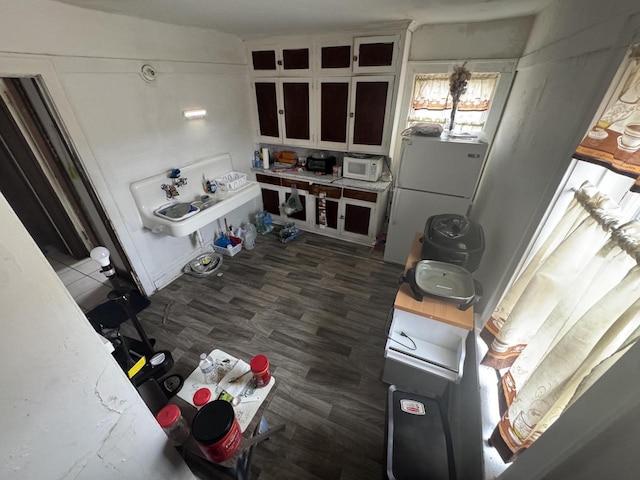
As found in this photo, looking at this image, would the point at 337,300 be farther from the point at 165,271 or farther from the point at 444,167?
the point at 165,271

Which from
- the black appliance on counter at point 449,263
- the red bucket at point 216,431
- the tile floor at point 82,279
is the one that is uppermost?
the black appliance on counter at point 449,263

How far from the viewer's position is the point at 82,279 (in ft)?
8.64

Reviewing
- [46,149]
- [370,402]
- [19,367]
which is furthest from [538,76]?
[46,149]

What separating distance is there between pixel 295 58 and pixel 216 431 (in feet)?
10.5

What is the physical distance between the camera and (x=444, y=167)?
2.28 m

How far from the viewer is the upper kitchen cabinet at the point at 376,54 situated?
90.3 inches

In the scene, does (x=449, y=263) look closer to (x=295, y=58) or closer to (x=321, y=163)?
(x=321, y=163)

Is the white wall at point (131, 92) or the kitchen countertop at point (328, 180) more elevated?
the white wall at point (131, 92)

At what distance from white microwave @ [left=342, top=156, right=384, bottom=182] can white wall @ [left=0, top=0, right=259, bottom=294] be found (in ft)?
4.70

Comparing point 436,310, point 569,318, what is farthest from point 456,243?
point 569,318

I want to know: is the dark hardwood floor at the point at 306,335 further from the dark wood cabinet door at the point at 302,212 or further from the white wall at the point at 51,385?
the white wall at the point at 51,385

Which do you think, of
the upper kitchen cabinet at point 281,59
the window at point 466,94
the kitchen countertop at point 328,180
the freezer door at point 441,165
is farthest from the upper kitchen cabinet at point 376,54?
the kitchen countertop at point 328,180

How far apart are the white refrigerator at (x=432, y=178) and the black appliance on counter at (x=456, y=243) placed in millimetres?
767

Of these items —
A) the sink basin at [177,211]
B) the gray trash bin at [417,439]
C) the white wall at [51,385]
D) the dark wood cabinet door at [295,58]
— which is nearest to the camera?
the white wall at [51,385]
